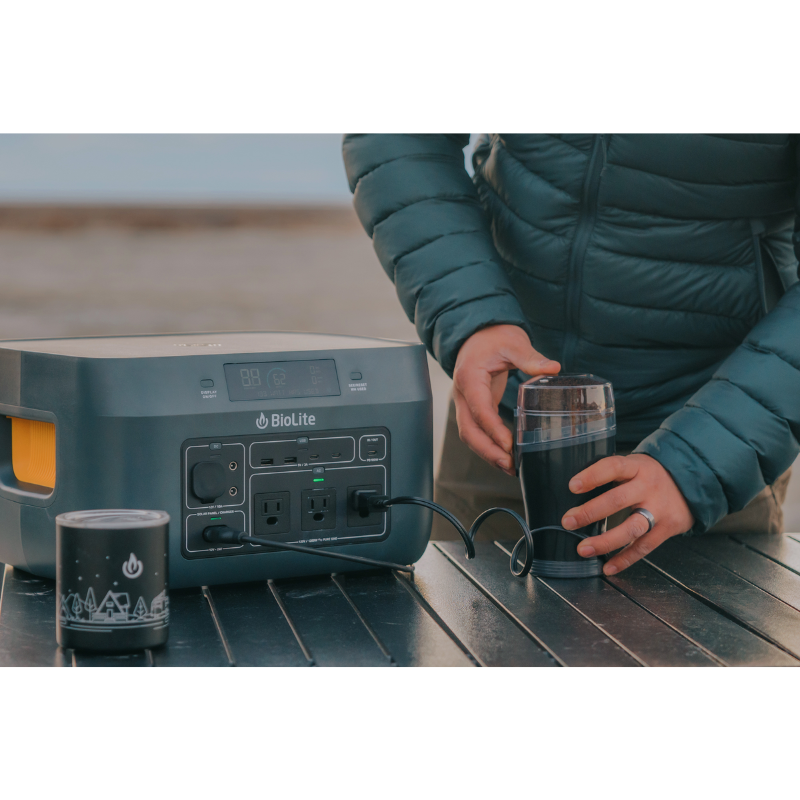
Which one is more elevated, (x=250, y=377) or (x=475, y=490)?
(x=250, y=377)

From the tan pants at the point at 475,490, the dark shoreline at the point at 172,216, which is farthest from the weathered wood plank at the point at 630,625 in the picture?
the dark shoreline at the point at 172,216

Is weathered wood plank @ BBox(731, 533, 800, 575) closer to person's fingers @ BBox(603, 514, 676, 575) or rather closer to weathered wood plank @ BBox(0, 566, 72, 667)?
person's fingers @ BBox(603, 514, 676, 575)

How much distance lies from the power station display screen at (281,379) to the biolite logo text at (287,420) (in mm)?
19

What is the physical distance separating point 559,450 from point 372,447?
0.20m

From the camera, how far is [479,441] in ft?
3.40

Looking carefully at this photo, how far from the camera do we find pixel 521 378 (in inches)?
51.9

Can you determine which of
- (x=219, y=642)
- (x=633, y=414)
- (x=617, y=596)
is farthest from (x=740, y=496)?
(x=219, y=642)

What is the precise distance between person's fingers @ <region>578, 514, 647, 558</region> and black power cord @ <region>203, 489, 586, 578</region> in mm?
20

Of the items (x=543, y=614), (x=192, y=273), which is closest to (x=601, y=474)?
(x=543, y=614)

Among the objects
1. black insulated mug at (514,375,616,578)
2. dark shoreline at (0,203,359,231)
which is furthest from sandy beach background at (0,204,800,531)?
black insulated mug at (514,375,616,578)

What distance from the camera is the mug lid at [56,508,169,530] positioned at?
700 millimetres

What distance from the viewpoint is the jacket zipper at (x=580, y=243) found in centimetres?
118

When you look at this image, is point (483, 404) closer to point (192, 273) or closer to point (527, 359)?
point (527, 359)

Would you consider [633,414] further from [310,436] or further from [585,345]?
[310,436]
